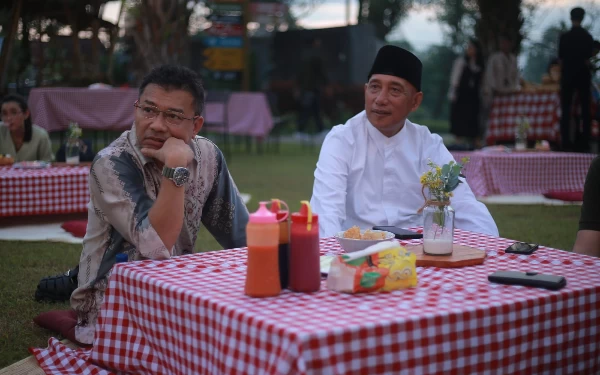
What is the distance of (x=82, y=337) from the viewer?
3.31 metres

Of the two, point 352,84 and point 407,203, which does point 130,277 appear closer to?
point 407,203

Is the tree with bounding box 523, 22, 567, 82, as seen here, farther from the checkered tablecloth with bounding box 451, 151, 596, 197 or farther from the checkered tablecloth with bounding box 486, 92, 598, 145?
the checkered tablecloth with bounding box 451, 151, 596, 197

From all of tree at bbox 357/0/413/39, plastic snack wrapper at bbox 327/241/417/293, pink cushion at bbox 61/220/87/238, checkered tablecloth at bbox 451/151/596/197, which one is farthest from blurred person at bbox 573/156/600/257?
tree at bbox 357/0/413/39

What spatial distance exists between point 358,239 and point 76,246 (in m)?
4.08

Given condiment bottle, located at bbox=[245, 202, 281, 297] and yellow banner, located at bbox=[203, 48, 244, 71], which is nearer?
condiment bottle, located at bbox=[245, 202, 281, 297]

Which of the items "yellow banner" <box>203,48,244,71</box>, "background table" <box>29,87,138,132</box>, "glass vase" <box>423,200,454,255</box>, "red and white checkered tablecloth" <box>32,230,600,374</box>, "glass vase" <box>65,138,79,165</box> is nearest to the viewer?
"red and white checkered tablecloth" <box>32,230,600,374</box>

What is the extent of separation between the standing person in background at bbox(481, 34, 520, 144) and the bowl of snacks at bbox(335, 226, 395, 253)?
12102mm

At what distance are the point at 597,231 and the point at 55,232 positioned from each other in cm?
500

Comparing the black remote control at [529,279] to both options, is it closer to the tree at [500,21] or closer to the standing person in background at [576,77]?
the standing person in background at [576,77]

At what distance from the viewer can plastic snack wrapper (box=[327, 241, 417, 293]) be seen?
218 cm

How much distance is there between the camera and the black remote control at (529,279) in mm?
2254

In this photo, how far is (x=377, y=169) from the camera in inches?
165

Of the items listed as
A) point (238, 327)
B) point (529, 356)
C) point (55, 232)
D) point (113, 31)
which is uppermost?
point (113, 31)

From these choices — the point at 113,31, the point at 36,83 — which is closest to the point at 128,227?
the point at 36,83
